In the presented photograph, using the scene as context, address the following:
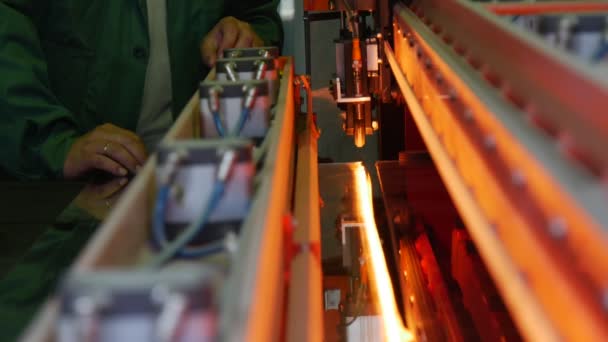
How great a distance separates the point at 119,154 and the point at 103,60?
29.0 inches

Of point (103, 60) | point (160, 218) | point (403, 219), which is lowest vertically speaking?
point (403, 219)

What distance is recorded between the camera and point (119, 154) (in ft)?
5.98

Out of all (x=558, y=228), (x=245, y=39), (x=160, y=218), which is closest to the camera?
(x=558, y=228)

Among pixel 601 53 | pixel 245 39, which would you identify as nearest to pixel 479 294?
pixel 601 53

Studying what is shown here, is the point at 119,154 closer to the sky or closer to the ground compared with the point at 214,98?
closer to the ground

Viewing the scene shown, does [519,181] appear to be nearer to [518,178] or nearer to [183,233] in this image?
[518,178]

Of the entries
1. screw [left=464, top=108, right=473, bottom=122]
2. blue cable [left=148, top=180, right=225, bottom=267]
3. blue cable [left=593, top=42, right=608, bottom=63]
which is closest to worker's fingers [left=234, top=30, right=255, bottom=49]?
screw [left=464, top=108, right=473, bottom=122]

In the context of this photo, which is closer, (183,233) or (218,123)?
(183,233)

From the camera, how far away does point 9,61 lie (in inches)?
84.8

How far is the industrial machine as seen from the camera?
2.19 ft

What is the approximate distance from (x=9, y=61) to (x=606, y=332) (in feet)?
5.95

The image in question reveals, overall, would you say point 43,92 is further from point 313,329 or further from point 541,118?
point 541,118

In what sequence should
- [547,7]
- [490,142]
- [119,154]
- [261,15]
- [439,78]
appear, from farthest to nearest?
[261,15] → [119,154] → [547,7] → [439,78] → [490,142]

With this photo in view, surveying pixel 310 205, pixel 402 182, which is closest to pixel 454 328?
pixel 310 205
